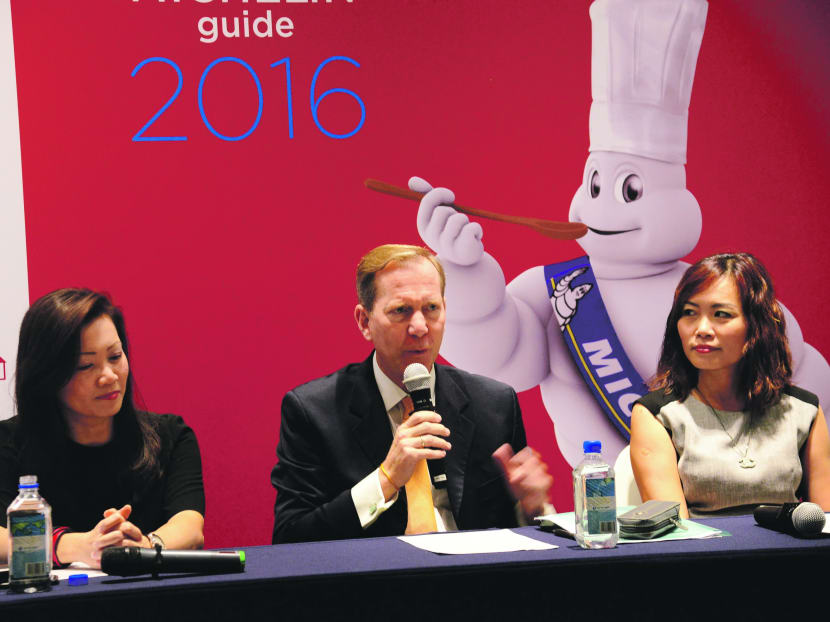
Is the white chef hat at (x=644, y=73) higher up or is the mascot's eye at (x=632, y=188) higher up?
the white chef hat at (x=644, y=73)

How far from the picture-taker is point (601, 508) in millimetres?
1802

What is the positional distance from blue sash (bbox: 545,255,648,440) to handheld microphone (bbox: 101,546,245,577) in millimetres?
2063

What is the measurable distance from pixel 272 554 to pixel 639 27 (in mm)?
2547

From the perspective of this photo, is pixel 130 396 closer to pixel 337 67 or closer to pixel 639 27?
pixel 337 67

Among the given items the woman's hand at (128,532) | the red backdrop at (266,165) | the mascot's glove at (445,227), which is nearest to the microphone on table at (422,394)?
the woman's hand at (128,532)

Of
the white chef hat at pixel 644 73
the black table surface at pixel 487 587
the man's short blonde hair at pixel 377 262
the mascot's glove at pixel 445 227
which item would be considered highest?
the white chef hat at pixel 644 73

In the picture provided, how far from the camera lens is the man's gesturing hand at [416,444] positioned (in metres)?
2.12

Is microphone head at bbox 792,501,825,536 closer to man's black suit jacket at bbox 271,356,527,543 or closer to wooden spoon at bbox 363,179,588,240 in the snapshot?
man's black suit jacket at bbox 271,356,527,543

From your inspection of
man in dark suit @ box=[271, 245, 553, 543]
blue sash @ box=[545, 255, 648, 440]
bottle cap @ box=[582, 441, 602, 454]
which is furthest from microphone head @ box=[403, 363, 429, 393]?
blue sash @ box=[545, 255, 648, 440]

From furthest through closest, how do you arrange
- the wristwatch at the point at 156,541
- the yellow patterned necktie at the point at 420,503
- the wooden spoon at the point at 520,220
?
1. the wooden spoon at the point at 520,220
2. the yellow patterned necktie at the point at 420,503
3. the wristwatch at the point at 156,541

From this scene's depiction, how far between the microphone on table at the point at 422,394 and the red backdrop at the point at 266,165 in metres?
1.07

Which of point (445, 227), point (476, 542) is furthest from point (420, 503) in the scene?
point (445, 227)

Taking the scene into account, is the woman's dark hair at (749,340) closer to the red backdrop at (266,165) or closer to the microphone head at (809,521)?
the microphone head at (809,521)

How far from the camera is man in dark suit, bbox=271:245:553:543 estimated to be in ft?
7.83
